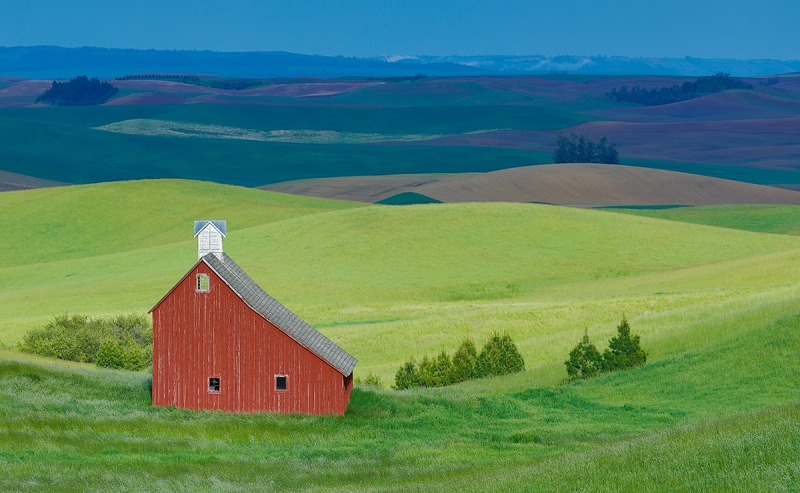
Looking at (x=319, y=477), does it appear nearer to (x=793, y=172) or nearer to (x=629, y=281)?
(x=629, y=281)

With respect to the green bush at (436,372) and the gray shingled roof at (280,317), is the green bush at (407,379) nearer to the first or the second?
the green bush at (436,372)

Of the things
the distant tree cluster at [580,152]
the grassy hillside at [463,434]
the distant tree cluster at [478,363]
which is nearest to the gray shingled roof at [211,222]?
the grassy hillside at [463,434]

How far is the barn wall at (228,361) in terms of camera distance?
30641 millimetres

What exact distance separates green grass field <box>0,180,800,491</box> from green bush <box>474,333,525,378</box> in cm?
169

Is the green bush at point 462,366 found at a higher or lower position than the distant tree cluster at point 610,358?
lower

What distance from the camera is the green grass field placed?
64.7ft

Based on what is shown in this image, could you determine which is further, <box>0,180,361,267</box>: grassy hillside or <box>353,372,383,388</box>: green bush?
<box>0,180,361,267</box>: grassy hillside

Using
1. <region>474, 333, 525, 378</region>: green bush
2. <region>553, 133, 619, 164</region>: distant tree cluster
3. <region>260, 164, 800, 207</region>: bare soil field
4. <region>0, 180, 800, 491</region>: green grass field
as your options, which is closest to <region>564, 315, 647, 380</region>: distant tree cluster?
<region>0, 180, 800, 491</region>: green grass field

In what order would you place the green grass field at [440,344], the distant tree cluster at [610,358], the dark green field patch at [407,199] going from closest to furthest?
the green grass field at [440,344], the distant tree cluster at [610,358], the dark green field patch at [407,199]

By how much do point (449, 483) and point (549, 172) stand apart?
125 meters

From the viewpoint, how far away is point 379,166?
178125mm

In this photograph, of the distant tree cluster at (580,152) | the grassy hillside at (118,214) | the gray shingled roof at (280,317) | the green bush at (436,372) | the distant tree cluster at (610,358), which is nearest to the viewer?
the gray shingled roof at (280,317)

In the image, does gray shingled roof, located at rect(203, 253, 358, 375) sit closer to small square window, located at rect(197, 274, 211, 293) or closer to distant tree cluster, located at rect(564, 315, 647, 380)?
small square window, located at rect(197, 274, 211, 293)

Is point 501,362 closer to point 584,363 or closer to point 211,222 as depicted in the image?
point 584,363
